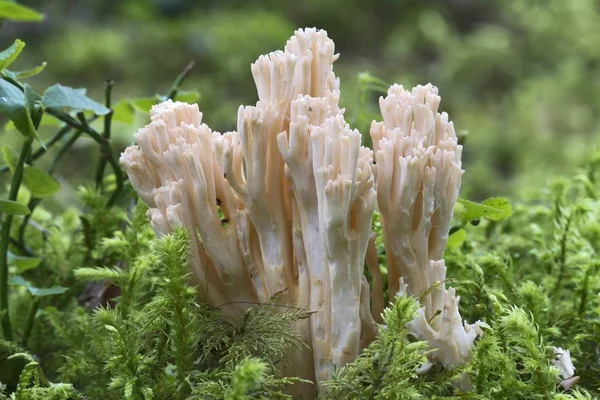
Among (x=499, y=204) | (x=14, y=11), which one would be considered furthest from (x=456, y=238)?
(x=14, y=11)

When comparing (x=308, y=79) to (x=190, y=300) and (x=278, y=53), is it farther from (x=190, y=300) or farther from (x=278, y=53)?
(x=190, y=300)

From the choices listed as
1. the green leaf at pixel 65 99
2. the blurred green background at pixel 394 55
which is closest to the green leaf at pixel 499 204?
the green leaf at pixel 65 99

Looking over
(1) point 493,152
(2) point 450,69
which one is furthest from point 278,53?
(2) point 450,69

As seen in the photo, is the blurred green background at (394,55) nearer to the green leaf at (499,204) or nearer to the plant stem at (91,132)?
the plant stem at (91,132)

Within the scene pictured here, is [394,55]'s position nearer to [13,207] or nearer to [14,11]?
[14,11]

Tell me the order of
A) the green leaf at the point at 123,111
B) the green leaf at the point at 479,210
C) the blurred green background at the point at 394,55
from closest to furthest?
the green leaf at the point at 479,210
the green leaf at the point at 123,111
the blurred green background at the point at 394,55
